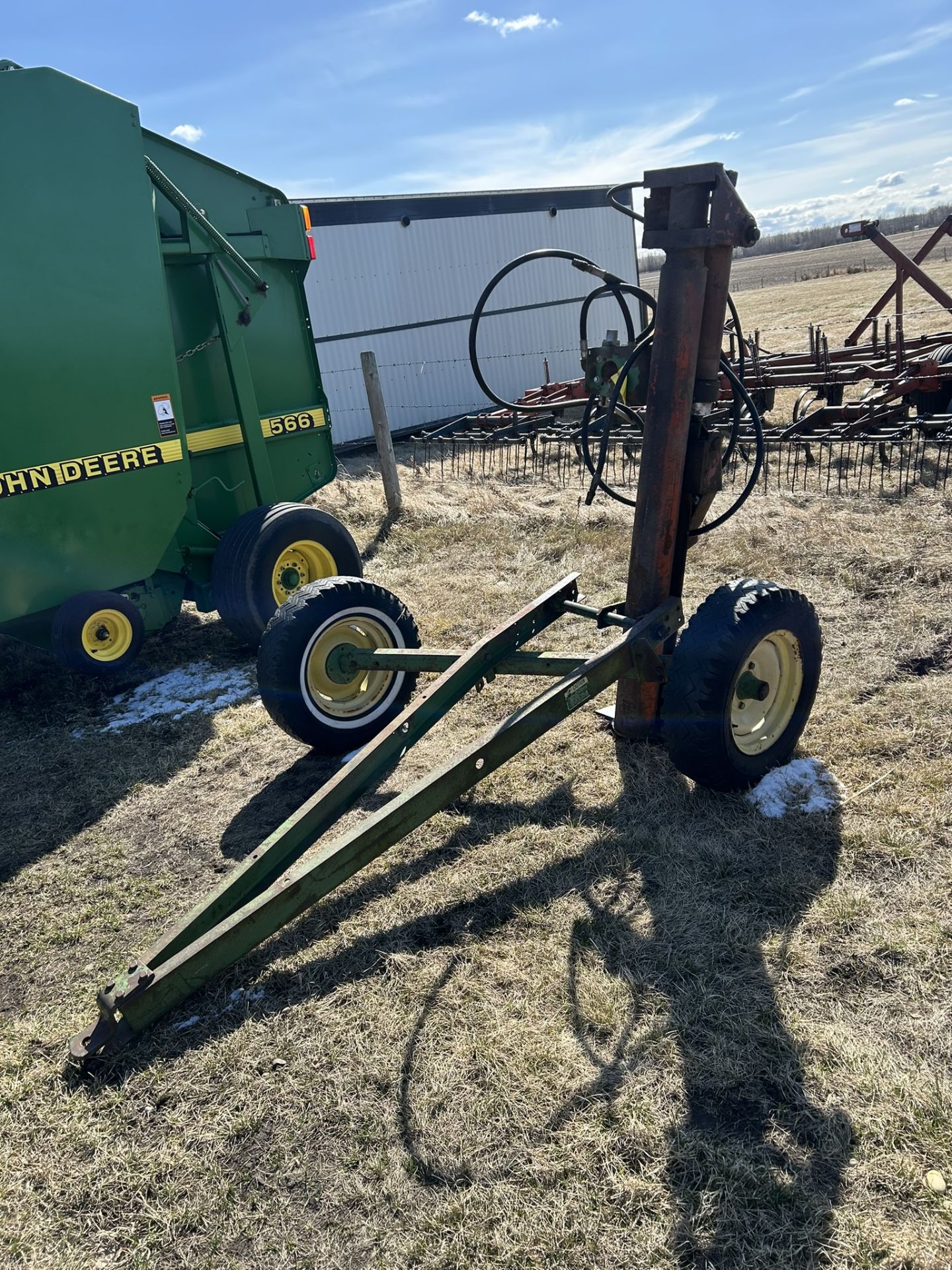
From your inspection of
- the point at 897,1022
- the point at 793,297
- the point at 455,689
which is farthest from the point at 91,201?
the point at 793,297

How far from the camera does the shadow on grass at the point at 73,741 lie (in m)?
4.10

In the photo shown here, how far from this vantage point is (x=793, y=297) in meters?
31.6

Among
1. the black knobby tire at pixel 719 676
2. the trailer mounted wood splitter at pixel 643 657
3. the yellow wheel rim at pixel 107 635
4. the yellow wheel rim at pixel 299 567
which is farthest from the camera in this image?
the yellow wheel rim at pixel 299 567

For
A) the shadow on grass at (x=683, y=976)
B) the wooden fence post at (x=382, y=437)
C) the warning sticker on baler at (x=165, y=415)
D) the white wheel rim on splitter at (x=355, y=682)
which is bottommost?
the shadow on grass at (x=683, y=976)

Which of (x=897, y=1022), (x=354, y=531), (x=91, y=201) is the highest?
(x=91, y=201)

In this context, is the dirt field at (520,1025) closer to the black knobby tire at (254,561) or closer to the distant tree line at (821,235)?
the black knobby tire at (254,561)

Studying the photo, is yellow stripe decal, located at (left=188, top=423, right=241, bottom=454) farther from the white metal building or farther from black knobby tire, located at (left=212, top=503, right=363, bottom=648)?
the white metal building

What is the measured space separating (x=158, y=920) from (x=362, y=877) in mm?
753

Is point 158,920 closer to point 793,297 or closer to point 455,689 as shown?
point 455,689

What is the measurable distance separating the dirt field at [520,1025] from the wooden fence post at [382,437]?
482 cm

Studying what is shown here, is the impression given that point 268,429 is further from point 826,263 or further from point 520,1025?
point 826,263

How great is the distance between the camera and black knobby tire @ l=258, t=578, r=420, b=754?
3.98 meters

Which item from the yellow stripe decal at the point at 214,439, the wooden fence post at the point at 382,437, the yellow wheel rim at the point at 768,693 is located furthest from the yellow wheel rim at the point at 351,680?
the wooden fence post at the point at 382,437

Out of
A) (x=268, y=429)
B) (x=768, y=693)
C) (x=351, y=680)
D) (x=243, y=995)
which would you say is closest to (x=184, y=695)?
(x=351, y=680)
